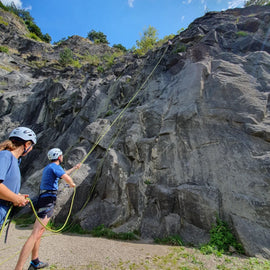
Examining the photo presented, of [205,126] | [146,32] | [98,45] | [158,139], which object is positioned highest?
[98,45]

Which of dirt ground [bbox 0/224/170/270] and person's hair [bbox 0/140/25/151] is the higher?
person's hair [bbox 0/140/25/151]

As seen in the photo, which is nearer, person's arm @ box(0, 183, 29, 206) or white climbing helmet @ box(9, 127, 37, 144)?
person's arm @ box(0, 183, 29, 206)

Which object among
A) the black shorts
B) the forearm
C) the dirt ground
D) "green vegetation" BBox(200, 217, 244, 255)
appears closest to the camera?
the forearm

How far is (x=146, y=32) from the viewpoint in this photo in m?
25.6

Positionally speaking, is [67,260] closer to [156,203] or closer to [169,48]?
[156,203]

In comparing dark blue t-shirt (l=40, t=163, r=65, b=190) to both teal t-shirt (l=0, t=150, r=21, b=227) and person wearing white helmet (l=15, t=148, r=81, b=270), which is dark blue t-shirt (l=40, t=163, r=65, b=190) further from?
teal t-shirt (l=0, t=150, r=21, b=227)

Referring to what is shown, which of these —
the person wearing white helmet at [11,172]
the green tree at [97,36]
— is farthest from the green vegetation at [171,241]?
the green tree at [97,36]

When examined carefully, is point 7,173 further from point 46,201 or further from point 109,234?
point 109,234

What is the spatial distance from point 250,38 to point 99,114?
34.3ft

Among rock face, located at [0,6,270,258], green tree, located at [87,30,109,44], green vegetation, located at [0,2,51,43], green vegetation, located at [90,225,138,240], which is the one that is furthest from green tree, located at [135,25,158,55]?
green vegetation, located at [0,2,51,43]

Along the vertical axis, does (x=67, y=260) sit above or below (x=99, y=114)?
below

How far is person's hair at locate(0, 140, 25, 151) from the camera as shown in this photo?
8.56 ft

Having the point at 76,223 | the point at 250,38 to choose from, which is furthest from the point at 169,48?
the point at 76,223

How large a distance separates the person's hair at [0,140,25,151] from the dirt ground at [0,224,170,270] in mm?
3207
